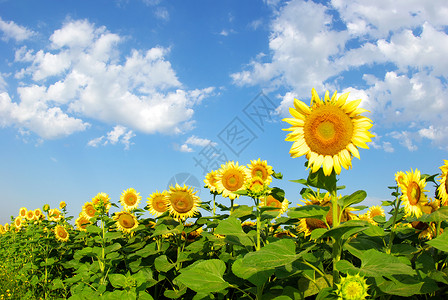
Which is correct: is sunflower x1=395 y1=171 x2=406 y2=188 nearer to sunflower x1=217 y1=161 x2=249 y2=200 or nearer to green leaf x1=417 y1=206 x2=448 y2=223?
green leaf x1=417 y1=206 x2=448 y2=223

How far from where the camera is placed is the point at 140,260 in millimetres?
4715

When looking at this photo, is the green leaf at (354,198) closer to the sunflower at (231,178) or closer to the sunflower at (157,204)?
the sunflower at (231,178)

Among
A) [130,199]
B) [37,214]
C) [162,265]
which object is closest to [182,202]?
[162,265]

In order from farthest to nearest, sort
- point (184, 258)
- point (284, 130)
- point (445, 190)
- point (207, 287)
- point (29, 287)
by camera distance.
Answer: point (29, 287) < point (184, 258) < point (445, 190) < point (284, 130) < point (207, 287)

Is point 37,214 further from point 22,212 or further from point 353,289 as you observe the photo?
point 353,289

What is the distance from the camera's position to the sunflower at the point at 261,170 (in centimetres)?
498

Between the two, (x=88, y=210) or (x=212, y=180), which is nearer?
(x=212, y=180)

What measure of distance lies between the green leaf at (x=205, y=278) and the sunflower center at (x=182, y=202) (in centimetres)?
230

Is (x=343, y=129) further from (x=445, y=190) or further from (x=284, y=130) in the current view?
(x=445, y=190)

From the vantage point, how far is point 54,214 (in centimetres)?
892

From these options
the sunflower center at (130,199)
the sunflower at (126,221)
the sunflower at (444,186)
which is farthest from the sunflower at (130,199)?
the sunflower at (444,186)

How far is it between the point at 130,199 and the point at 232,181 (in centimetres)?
284

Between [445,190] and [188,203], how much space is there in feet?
10.9

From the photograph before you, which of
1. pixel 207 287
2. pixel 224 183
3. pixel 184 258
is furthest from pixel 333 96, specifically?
pixel 224 183
